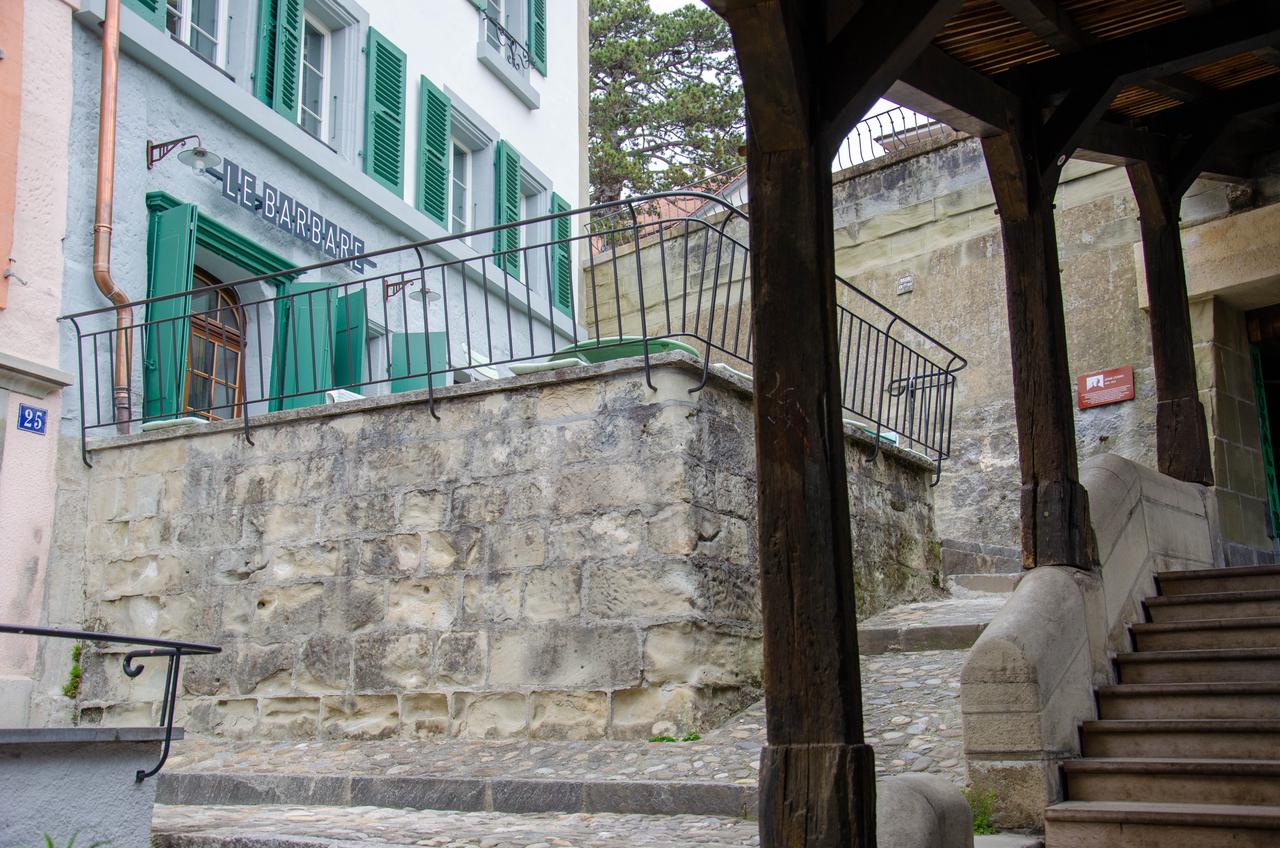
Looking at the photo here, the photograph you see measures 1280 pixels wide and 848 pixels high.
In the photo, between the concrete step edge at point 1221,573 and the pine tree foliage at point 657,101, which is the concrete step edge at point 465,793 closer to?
the concrete step edge at point 1221,573

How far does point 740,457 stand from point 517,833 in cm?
263


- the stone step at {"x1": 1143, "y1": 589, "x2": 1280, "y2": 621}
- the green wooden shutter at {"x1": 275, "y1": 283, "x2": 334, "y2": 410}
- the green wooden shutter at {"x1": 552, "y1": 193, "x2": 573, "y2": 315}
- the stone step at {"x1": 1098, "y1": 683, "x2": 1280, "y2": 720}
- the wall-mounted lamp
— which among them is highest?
the green wooden shutter at {"x1": 552, "y1": 193, "x2": 573, "y2": 315}

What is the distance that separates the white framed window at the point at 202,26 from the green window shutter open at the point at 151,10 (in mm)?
304

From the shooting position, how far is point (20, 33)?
8.31m

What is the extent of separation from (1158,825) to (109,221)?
7.16 meters

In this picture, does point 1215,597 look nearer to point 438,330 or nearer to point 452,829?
point 452,829

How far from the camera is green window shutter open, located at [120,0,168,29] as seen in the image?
360 inches

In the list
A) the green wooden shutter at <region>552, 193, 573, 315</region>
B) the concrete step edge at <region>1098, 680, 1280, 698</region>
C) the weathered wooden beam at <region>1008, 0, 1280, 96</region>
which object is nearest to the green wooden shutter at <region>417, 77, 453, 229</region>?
the green wooden shutter at <region>552, 193, 573, 315</region>

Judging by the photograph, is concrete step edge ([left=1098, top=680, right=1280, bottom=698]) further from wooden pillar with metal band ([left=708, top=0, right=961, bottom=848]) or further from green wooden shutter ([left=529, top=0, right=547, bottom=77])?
green wooden shutter ([left=529, top=0, right=547, bottom=77])

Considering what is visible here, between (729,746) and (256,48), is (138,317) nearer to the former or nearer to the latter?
(256,48)

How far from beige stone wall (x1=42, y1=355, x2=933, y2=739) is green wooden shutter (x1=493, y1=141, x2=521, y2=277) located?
18.5ft

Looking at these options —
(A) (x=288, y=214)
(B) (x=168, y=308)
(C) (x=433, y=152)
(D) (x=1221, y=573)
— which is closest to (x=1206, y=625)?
(D) (x=1221, y=573)

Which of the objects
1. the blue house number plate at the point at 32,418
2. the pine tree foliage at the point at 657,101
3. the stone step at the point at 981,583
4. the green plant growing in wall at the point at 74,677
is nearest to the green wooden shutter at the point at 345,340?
the blue house number plate at the point at 32,418

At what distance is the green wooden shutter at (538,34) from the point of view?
14.2m
